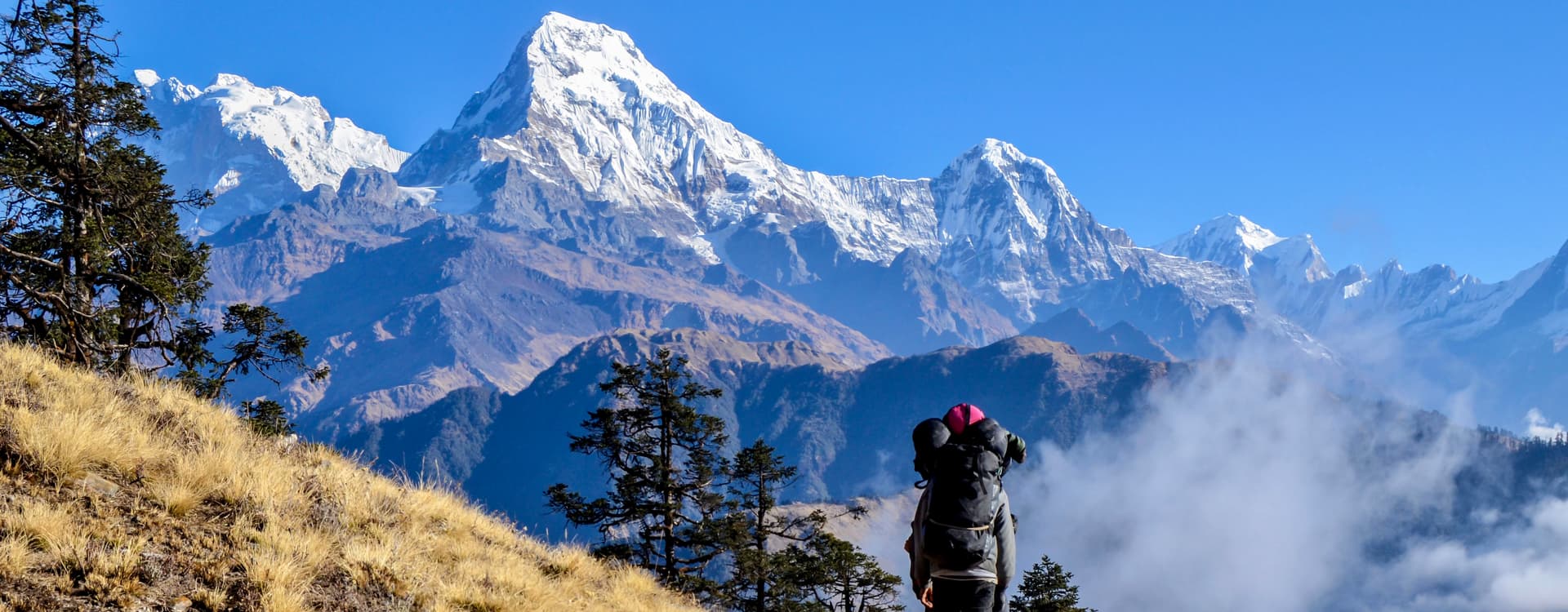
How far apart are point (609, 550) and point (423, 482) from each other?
15259mm

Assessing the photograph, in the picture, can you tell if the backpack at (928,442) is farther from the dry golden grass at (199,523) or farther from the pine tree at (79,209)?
the pine tree at (79,209)

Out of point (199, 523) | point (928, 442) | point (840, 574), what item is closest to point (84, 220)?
point (199, 523)

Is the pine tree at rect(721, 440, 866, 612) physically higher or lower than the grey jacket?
higher

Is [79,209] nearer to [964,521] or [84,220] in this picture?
[84,220]

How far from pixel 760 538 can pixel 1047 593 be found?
692 inches

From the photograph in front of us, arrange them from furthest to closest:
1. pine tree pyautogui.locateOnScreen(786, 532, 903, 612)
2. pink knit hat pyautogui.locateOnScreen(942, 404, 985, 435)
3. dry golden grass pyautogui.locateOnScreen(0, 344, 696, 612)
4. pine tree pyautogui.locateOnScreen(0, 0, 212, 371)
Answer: pine tree pyautogui.locateOnScreen(786, 532, 903, 612), pine tree pyautogui.locateOnScreen(0, 0, 212, 371), pink knit hat pyautogui.locateOnScreen(942, 404, 985, 435), dry golden grass pyautogui.locateOnScreen(0, 344, 696, 612)

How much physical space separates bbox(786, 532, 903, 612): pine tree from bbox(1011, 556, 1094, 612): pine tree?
7698 millimetres

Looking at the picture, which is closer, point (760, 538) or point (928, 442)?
point (928, 442)

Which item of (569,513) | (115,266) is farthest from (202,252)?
(569,513)

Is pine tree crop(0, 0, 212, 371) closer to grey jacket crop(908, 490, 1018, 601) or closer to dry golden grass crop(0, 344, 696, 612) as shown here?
dry golden grass crop(0, 344, 696, 612)

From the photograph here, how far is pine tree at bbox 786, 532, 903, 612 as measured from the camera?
37656 mm

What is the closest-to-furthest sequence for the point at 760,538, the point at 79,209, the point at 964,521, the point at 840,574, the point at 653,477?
the point at 964,521, the point at 79,209, the point at 653,477, the point at 760,538, the point at 840,574

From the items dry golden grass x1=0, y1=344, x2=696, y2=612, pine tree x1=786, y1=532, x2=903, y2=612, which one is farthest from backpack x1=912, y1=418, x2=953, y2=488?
pine tree x1=786, y1=532, x2=903, y2=612

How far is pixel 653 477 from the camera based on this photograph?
30469 mm
